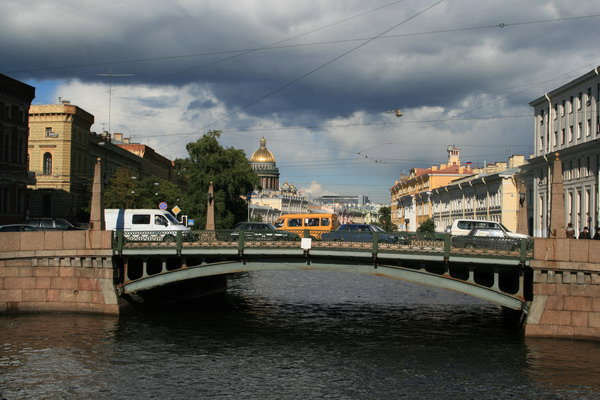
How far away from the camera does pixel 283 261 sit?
1165 inches

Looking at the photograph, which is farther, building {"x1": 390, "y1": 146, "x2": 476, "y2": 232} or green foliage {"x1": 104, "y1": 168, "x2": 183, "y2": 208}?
building {"x1": 390, "y1": 146, "x2": 476, "y2": 232}

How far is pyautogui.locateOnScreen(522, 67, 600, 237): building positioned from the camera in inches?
2361

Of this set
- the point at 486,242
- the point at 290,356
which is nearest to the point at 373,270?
the point at 486,242

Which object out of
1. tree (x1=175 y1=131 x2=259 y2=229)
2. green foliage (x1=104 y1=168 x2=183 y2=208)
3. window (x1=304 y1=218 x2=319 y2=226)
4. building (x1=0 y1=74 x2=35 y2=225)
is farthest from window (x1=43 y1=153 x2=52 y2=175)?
window (x1=304 y1=218 x2=319 y2=226)

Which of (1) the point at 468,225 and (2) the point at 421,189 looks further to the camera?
(2) the point at 421,189

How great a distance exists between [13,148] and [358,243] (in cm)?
3642

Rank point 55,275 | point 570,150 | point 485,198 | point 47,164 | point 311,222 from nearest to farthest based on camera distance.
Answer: point 55,275
point 311,222
point 570,150
point 47,164
point 485,198

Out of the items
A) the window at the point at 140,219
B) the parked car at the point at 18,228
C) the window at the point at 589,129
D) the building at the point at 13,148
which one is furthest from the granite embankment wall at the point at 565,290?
the building at the point at 13,148

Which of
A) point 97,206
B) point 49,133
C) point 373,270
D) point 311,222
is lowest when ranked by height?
point 373,270

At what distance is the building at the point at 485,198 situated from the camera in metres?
80.8

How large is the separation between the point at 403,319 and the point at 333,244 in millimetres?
5692

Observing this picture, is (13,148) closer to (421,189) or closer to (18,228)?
(18,228)

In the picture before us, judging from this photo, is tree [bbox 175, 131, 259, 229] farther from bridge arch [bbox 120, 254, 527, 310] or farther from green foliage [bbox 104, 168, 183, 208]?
bridge arch [bbox 120, 254, 527, 310]

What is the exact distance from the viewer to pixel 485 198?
88688 mm
